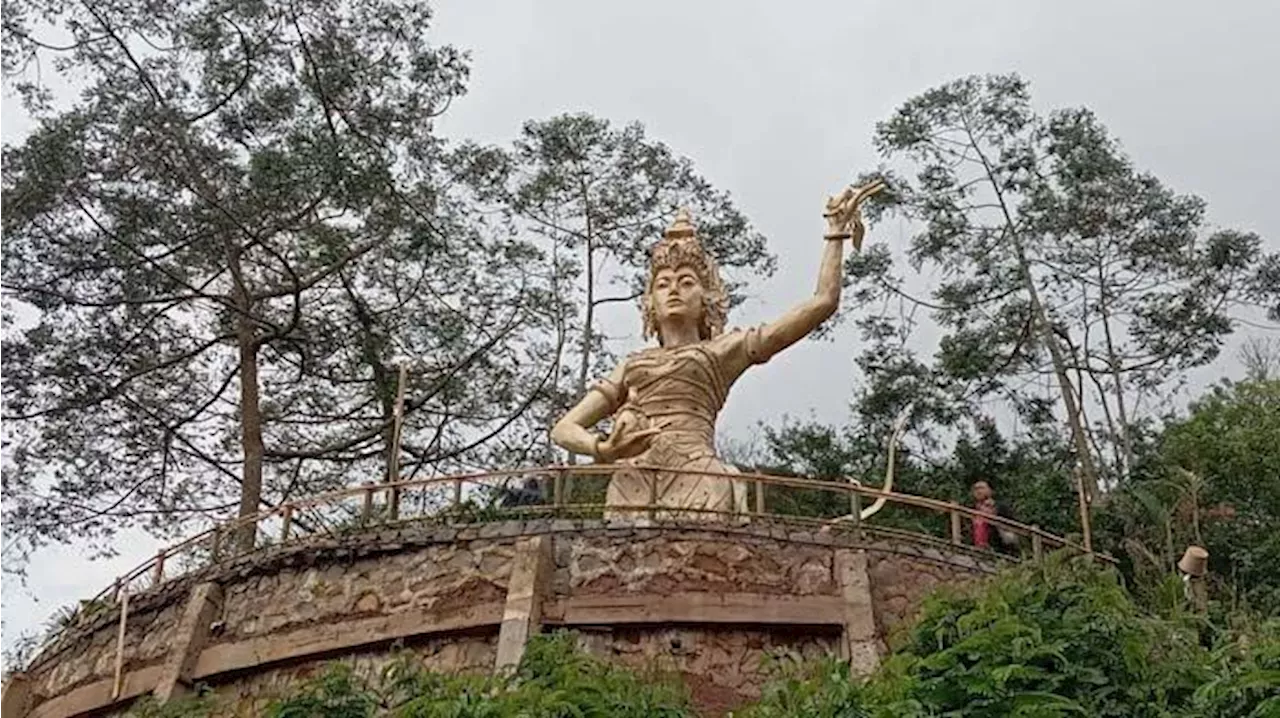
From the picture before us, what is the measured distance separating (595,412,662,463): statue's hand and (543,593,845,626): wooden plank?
62.7 inches

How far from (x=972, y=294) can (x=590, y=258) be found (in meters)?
4.99

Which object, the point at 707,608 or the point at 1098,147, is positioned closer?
the point at 707,608

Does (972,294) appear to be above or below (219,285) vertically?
above

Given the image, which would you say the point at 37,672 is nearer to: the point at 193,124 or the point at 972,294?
the point at 193,124

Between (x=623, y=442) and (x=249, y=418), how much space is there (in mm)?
6591

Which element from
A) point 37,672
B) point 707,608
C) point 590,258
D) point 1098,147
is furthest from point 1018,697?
point 1098,147

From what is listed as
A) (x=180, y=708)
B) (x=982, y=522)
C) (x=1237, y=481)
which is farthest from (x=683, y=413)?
(x=1237, y=481)

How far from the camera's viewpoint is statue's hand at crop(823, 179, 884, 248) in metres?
11.9

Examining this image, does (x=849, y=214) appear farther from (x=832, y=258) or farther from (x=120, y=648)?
(x=120, y=648)

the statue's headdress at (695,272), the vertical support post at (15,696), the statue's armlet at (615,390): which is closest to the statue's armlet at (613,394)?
the statue's armlet at (615,390)

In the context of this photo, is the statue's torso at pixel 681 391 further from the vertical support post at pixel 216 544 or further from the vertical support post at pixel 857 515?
Result: the vertical support post at pixel 216 544

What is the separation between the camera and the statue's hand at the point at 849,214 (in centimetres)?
1188

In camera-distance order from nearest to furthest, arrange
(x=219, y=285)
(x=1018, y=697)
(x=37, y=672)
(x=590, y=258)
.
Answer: (x=1018, y=697) → (x=37, y=672) → (x=219, y=285) → (x=590, y=258)

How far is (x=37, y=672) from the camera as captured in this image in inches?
488
